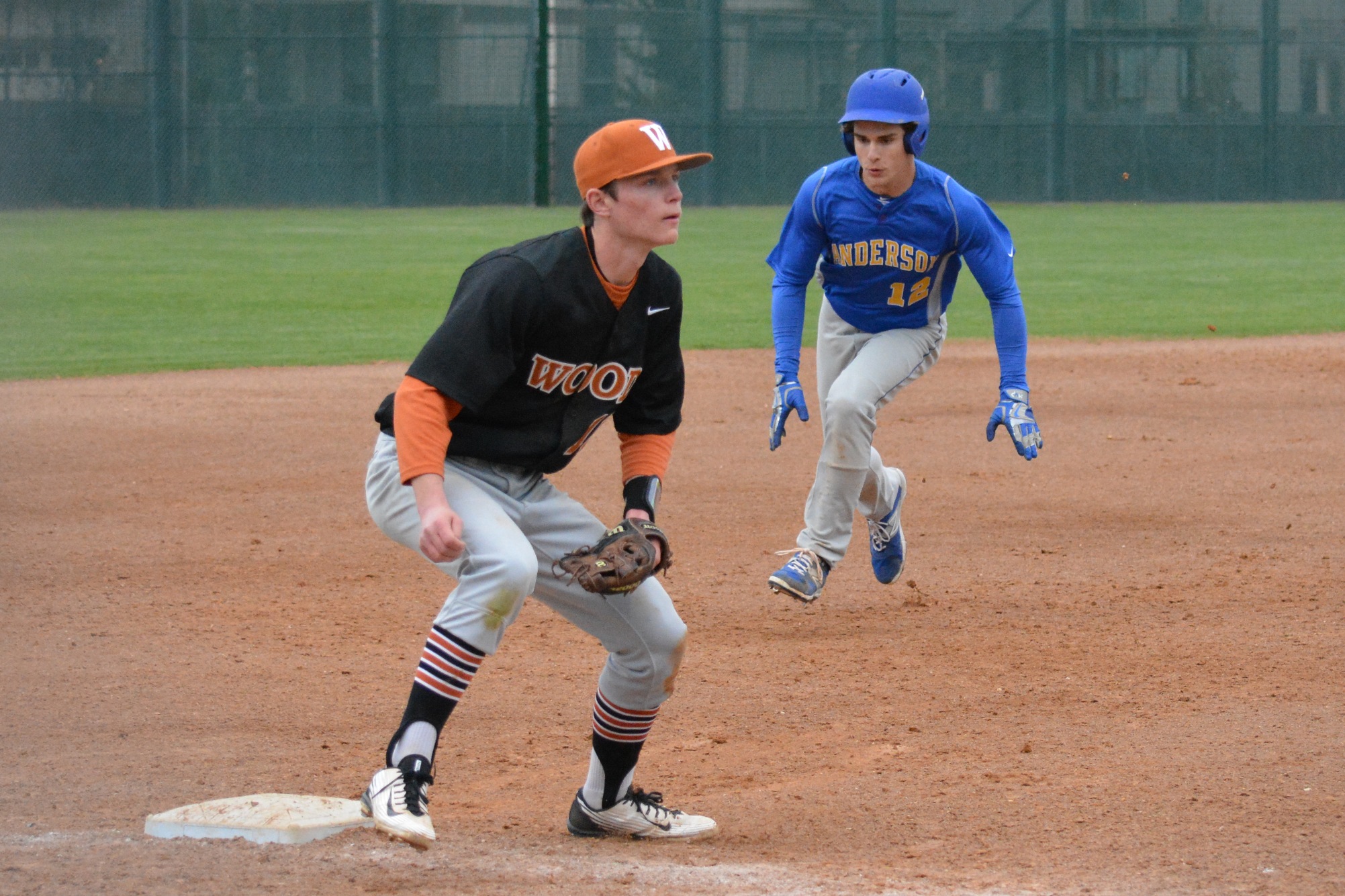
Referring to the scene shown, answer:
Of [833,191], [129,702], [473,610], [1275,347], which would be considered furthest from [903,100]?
[1275,347]

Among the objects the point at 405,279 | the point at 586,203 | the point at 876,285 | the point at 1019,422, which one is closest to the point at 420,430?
the point at 586,203

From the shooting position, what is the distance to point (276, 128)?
27203 millimetres

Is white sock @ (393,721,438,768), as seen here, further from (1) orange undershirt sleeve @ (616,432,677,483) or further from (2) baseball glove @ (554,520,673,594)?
(1) orange undershirt sleeve @ (616,432,677,483)

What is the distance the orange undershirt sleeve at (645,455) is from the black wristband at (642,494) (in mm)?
16

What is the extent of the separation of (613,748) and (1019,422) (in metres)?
2.19

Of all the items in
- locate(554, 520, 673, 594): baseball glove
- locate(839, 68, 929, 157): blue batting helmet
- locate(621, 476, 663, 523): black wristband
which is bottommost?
locate(554, 520, 673, 594): baseball glove

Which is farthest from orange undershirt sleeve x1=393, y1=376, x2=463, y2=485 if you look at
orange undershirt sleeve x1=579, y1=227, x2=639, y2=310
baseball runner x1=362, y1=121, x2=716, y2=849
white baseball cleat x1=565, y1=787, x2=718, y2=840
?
white baseball cleat x1=565, y1=787, x2=718, y2=840

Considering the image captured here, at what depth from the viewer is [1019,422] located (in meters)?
4.98

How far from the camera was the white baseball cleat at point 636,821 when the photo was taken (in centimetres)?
336

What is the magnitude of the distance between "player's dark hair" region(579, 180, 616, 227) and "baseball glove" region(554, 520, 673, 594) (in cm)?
67

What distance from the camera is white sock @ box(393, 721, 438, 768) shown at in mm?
3025

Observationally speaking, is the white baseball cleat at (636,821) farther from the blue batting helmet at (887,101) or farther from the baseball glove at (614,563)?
the blue batting helmet at (887,101)

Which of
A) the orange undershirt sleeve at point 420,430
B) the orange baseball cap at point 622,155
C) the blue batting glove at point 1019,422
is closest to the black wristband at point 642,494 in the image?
the orange undershirt sleeve at point 420,430

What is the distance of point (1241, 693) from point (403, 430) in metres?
2.59
